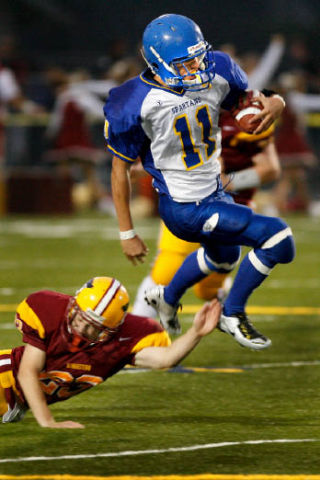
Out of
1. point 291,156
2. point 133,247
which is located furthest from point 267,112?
point 291,156

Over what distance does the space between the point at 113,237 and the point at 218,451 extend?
823cm

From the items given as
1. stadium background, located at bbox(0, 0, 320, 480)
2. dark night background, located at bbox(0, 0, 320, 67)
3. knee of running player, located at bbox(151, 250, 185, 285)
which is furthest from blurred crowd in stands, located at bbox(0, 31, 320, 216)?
knee of running player, located at bbox(151, 250, 185, 285)

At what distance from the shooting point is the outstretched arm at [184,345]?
4566mm

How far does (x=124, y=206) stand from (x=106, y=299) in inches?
33.9

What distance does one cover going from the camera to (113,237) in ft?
41.0

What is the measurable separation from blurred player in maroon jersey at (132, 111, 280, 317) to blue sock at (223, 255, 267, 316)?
3.39 feet

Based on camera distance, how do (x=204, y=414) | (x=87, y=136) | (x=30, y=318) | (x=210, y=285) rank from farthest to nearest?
1. (x=87, y=136)
2. (x=210, y=285)
3. (x=204, y=414)
4. (x=30, y=318)

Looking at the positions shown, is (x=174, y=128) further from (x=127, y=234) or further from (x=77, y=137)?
(x=77, y=137)

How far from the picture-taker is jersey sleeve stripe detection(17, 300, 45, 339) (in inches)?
186

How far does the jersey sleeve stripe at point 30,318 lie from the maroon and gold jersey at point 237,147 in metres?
2.21

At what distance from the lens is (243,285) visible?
538cm

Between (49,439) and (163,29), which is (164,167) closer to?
(163,29)

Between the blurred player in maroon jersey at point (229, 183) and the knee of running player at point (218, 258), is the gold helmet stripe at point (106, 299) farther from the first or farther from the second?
the blurred player in maroon jersey at point (229, 183)

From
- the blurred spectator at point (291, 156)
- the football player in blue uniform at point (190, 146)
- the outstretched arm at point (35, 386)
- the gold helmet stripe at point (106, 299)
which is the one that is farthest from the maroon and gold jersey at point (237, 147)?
the blurred spectator at point (291, 156)
